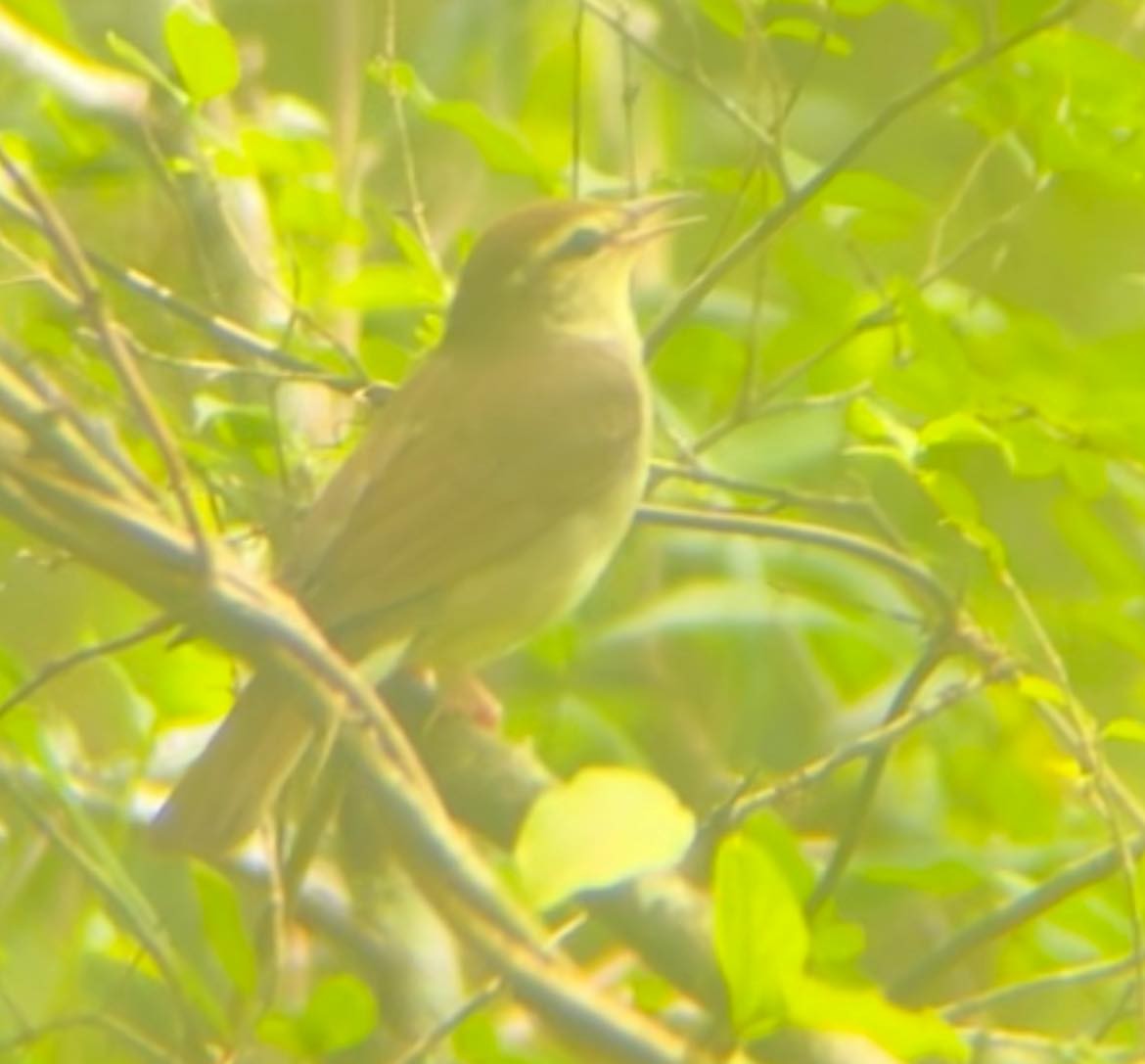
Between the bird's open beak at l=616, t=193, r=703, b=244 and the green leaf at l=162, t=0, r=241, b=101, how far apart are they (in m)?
0.84

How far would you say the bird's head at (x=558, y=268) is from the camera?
4.18 meters

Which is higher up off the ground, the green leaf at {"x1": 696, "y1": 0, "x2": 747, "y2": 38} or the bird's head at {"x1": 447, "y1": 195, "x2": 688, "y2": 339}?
the green leaf at {"x1": 696, "y1": 0, "x2": 747, "y2": 38}

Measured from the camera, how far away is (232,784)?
331cm

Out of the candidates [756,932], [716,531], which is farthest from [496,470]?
[756,932]

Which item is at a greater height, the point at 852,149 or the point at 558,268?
the point at 852,149

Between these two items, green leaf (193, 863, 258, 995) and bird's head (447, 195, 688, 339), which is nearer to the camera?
green leaf (193, 863, 258, 995)

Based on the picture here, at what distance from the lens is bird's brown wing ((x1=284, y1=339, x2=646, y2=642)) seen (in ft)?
12.4

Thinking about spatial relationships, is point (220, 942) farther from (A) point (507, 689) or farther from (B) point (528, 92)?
(A) point (507, 689)

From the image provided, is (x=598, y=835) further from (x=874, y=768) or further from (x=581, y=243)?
(x=581, y=243)

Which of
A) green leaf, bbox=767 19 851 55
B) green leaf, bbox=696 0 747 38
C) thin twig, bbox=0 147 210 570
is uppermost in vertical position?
green leaf, bbox=696 0 747 38

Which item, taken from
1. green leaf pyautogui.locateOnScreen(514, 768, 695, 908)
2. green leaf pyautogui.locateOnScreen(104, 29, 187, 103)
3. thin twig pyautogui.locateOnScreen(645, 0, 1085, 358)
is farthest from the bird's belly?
green leaf pyautogui.locateOnScreen(514, 768, 695, 908)

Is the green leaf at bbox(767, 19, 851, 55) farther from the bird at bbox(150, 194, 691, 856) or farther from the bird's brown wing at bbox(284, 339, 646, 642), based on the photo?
the bird's brown wing at bbox(284, 339, 646, 642)

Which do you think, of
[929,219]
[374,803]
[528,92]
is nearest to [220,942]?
[374,803]

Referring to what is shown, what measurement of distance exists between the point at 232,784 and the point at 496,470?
100 centimetres
